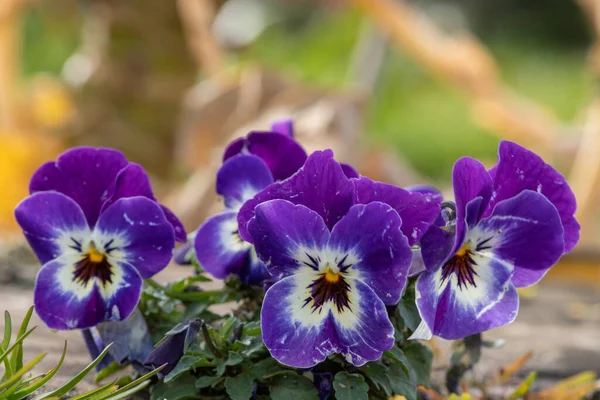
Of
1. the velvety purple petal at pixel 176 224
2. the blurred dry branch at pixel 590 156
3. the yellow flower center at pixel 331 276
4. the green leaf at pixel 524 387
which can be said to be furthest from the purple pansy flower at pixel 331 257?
the blurred dry branch at pixel 590 156

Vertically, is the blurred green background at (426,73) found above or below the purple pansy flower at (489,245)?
above

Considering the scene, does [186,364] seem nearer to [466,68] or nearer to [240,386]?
[240,386]

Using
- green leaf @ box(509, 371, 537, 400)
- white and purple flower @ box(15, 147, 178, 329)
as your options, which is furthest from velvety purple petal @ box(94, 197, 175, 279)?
green leaf @ box(509, 371, 537, 400)

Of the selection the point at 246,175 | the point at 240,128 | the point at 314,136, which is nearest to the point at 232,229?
the point at 246,175

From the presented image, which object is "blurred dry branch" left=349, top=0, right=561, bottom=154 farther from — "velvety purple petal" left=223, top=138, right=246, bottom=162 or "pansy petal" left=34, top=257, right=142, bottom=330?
"pansy petal" left=34, top=257, right=142, bottom=330

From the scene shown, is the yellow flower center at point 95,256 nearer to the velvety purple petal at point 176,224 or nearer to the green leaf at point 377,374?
the velvety purple petal at point 176,224

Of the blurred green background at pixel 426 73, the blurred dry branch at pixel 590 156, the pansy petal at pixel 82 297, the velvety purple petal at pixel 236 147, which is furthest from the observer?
the blurred green background at pixel 426 73
